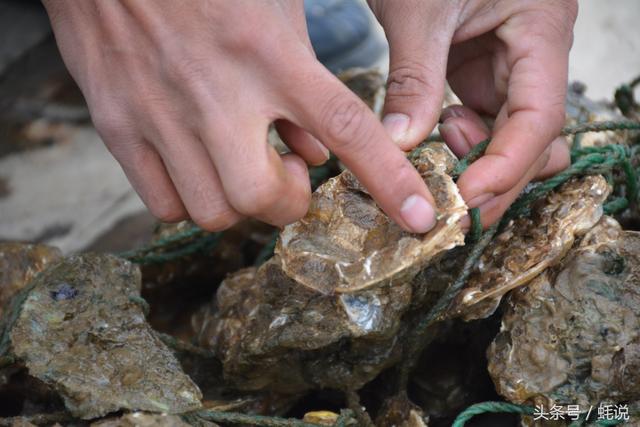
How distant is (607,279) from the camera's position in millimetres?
1234

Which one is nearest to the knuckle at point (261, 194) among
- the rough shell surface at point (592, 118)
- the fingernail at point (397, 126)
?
the fingernail at point (397, 126)

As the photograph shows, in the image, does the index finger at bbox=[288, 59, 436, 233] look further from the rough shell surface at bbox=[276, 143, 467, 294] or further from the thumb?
the thumb

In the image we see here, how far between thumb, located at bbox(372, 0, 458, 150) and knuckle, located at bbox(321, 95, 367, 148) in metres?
0.17

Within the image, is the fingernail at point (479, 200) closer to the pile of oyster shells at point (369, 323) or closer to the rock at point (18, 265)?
the pile of oyster shells at point (369, 323)

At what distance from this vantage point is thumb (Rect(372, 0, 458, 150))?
125 centimetres

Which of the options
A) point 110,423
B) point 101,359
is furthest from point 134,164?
point 110,423

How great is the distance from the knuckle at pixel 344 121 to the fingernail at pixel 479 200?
0.23 metres

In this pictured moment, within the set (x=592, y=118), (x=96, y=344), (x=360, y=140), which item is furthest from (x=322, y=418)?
(x=592, y=118)

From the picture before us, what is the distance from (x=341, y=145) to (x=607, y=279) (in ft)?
1.65

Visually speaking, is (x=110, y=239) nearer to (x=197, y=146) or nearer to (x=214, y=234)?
(x=214, y=234)

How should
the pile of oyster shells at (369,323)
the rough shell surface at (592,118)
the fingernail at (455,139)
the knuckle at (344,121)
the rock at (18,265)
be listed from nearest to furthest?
the knuckle at (344,121) < the pile of oyster shells at (369,323) < the fingernail at (455,139) < the rock at (18,265) < the rough shell surface at (592,118)

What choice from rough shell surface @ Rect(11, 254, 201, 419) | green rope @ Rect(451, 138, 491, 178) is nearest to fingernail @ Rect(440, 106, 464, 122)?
green rope @ Rect(451, 138, 491, 178)

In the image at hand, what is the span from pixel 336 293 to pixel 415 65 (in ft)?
1.40

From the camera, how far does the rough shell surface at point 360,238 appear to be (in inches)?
42.5
